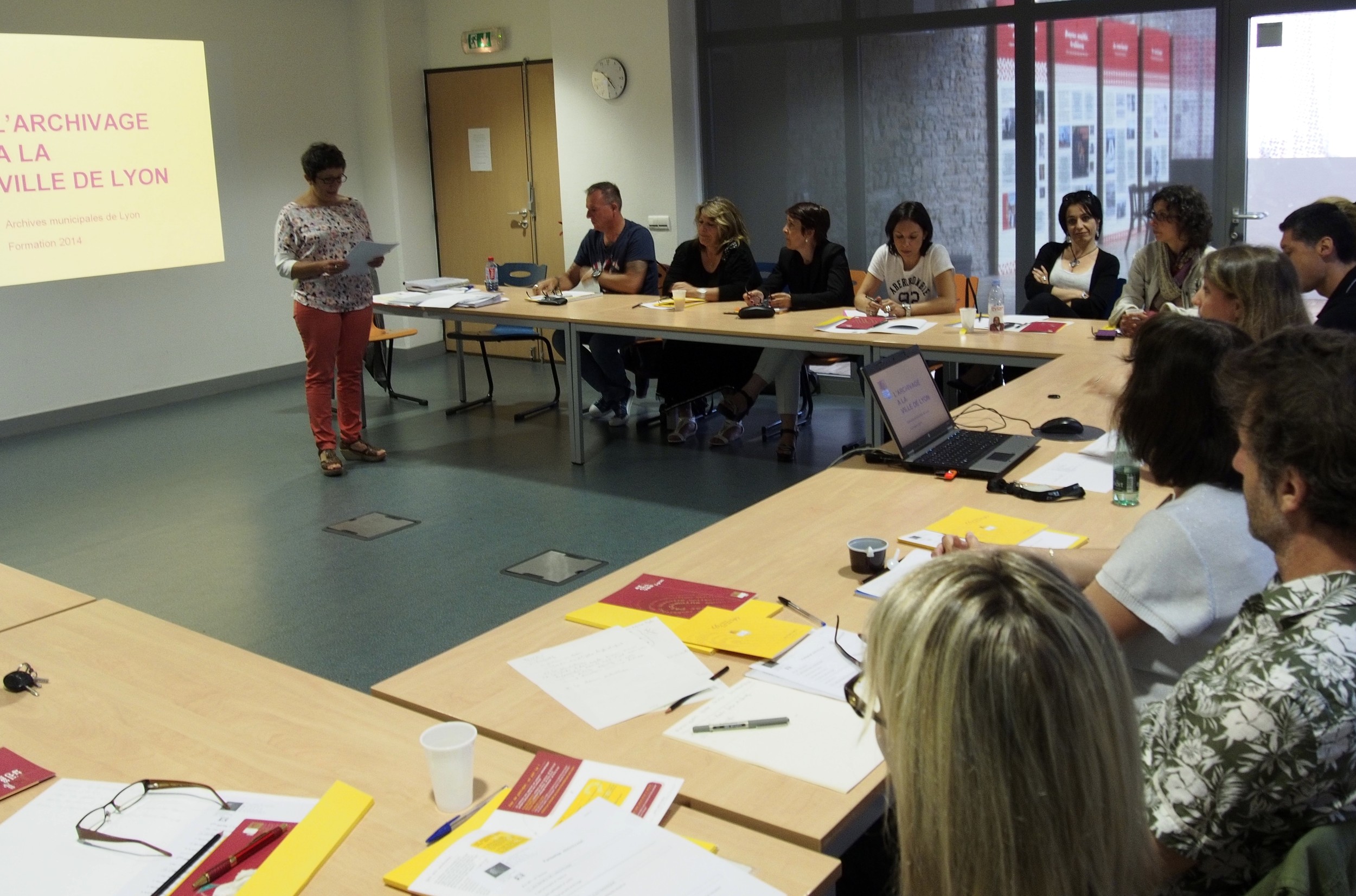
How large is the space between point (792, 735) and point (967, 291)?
4358 millimetres

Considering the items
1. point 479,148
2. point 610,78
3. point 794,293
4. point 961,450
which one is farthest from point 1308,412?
point 479,148

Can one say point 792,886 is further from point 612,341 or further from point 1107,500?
point 612,341

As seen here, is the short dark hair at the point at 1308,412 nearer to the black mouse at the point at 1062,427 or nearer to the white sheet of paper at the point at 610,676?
the white sheet of paper at the point at 610,676

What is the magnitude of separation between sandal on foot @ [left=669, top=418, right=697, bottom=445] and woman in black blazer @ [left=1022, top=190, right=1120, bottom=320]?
1.74 metres

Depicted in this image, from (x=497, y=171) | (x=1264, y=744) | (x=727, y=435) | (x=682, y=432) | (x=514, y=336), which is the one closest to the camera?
(x=1264, y=744)

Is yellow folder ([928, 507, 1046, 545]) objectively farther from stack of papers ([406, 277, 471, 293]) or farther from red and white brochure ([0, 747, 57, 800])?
stack of papers ([406, 277, 471, 293])

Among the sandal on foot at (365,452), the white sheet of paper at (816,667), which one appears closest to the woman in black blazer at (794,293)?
the sandal on foot at (365,452)

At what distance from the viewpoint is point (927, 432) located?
3.14 metres

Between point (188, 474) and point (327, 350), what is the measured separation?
954 millimetres

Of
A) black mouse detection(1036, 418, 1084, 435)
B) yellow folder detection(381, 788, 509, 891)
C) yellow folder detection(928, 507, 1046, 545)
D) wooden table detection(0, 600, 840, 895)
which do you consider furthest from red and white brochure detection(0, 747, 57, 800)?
black mouse detection(1036, 418, 1084, 435)

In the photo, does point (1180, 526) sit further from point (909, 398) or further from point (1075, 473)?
point (909, 398)

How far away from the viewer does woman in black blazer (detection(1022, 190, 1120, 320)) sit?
527cm

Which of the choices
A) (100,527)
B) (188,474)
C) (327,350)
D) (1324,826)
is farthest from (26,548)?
(1324,826)

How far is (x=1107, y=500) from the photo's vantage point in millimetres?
2637
